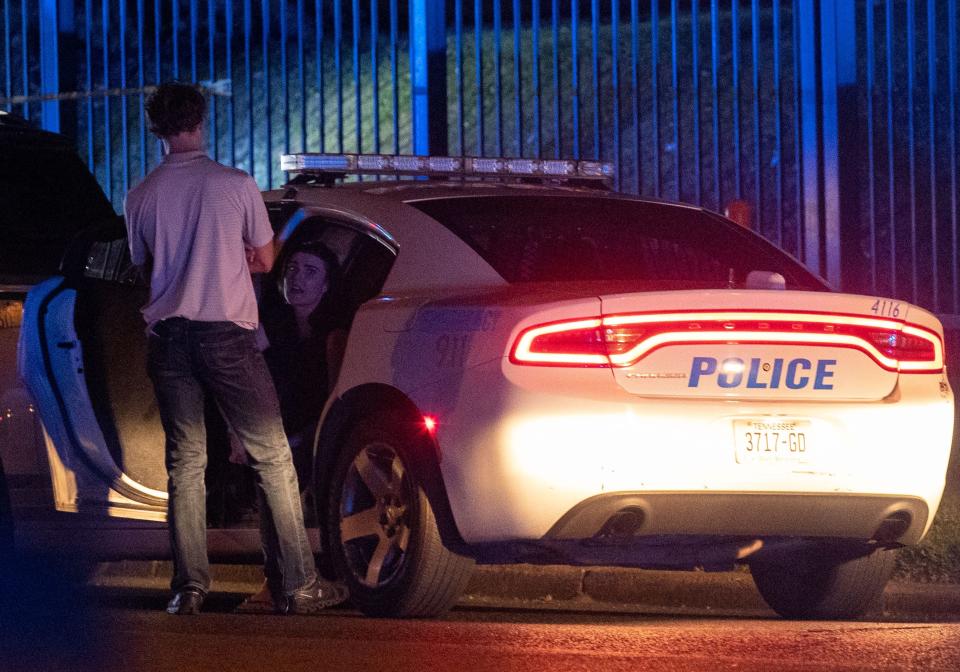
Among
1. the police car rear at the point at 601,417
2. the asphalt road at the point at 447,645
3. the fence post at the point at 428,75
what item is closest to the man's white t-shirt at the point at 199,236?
the police car rear at the point at 601,417

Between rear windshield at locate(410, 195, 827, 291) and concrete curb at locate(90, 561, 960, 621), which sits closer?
rear windshield at locate(410, 195, 827, 291)

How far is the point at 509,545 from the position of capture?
546 cm

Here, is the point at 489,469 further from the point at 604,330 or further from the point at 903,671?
the point at 903,671

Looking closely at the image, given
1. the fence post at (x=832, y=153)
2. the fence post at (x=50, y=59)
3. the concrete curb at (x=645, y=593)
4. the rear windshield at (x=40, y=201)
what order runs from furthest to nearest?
the fence post at (x=50, y=59) < the fence post at (x=832, y=153) < the rear windshield at (x=40, y=201) < the concrete curb at (x=645, y=593)

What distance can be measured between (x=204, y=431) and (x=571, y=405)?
145 cm

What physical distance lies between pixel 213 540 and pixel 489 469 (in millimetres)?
1617

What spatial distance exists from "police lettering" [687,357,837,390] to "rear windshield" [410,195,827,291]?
0.57m

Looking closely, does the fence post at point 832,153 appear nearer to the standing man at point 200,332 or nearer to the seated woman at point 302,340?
the seated woman at point 302,340

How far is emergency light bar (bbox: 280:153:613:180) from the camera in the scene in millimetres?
6750

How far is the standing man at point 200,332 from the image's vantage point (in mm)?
5922

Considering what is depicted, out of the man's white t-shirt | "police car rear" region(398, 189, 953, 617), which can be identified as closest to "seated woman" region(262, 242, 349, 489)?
the man's white t-shirt

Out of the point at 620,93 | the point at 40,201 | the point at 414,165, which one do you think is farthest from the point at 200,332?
the point at 620,93

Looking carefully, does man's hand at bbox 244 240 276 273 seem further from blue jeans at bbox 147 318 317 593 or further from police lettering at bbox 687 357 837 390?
police lettering at bbox 687 357 837 390

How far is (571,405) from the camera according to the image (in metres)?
5.22
